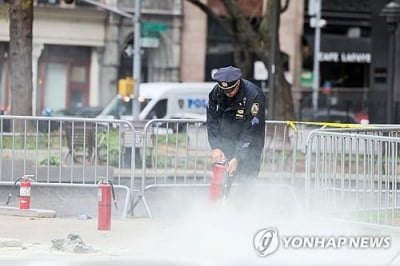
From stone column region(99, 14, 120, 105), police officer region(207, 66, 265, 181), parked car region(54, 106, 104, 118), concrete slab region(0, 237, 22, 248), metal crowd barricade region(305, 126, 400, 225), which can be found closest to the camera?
concrete slab region(0, 237, 22, 248)

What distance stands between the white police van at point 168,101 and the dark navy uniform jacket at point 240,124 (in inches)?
703

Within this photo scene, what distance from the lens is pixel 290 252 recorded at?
906 cm

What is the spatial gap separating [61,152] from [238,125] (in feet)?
12.8

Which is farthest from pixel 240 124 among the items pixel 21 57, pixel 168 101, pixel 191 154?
pixel 168 101

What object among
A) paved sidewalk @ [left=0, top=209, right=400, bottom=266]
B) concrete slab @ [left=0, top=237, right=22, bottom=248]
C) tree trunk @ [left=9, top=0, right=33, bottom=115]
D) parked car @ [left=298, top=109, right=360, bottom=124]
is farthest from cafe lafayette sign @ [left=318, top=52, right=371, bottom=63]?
concrete slab @ [left=0, top=237, right=22, bottom=248]

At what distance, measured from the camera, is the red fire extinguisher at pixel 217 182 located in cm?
1009

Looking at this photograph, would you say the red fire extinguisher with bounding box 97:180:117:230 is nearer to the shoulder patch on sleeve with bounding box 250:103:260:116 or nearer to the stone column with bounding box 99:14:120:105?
the shoulder patch on sleeve with bounding box 250:103:260:116

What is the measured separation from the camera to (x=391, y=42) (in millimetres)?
28719

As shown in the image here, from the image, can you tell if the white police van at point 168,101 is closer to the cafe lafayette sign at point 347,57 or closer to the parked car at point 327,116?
the parked car at point 327,116

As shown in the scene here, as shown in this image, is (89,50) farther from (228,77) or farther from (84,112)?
(228,77)

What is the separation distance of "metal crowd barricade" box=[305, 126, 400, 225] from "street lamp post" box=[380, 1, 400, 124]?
54.8 feet

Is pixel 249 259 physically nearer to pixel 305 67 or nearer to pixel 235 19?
pixel 235 19

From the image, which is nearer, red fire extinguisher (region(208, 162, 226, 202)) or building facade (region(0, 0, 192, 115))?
red fire extinguisher (region(208, 162, 226, 202))

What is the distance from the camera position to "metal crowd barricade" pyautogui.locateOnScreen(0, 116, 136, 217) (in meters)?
13.0
